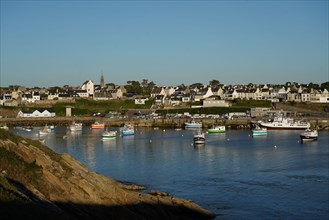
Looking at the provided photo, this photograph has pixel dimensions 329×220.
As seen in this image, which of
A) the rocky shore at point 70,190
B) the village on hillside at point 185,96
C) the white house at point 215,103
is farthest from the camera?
the village on hillside at point 185,96

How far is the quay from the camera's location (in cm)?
7672

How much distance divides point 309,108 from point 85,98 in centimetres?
4469

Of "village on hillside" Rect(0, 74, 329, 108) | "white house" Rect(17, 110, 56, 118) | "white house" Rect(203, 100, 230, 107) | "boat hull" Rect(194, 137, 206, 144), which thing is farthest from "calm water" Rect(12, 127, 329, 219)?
"village on hillside" Rect(0, 74, 329, 108)

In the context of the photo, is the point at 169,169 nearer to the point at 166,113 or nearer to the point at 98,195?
the point at 98,195

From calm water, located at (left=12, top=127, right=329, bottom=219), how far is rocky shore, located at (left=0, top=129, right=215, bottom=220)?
3.05m

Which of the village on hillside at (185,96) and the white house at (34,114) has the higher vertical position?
the village on hillside at (185,96)

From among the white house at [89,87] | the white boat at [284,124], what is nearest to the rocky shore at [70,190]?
the white boat at [284,124]

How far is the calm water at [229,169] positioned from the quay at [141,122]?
15.9 meters

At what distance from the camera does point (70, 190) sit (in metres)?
20.0

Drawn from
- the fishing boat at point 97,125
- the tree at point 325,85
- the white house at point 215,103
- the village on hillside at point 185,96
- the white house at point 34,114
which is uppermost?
the tree at point 325,85

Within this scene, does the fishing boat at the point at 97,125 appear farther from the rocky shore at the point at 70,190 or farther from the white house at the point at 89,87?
the rocky shore at the point at 70,190

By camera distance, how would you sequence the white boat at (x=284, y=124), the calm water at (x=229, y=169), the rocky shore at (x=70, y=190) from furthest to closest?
the white boat at (x=284, y=124)
the calm water at (x=229, y=169)
the rocky shore at (x=70, y=190)

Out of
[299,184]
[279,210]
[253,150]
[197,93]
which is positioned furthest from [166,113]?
[279,210]

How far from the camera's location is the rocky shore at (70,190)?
18562mm
